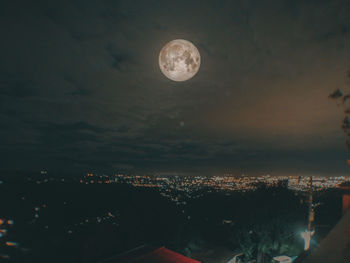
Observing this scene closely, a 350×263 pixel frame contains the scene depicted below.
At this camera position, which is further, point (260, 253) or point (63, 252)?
point (63, 252)

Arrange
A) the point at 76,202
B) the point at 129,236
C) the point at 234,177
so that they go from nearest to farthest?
the point at 129,236 → the point at 76,202 → the point at 234,177

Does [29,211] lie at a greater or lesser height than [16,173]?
lesser

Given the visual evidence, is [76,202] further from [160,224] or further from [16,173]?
[160,224]

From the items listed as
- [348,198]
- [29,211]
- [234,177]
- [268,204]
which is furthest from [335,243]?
[234,177]

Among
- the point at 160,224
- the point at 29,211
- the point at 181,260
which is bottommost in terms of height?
the point at 29,211

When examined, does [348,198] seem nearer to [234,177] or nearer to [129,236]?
[129,236]

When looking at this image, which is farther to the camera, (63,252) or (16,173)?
(16,173)

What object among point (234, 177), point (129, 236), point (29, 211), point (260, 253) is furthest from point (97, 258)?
point (234, 177)

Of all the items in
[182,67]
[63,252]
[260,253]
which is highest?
[182,67]

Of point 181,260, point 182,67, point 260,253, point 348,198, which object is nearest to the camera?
point 182,67
